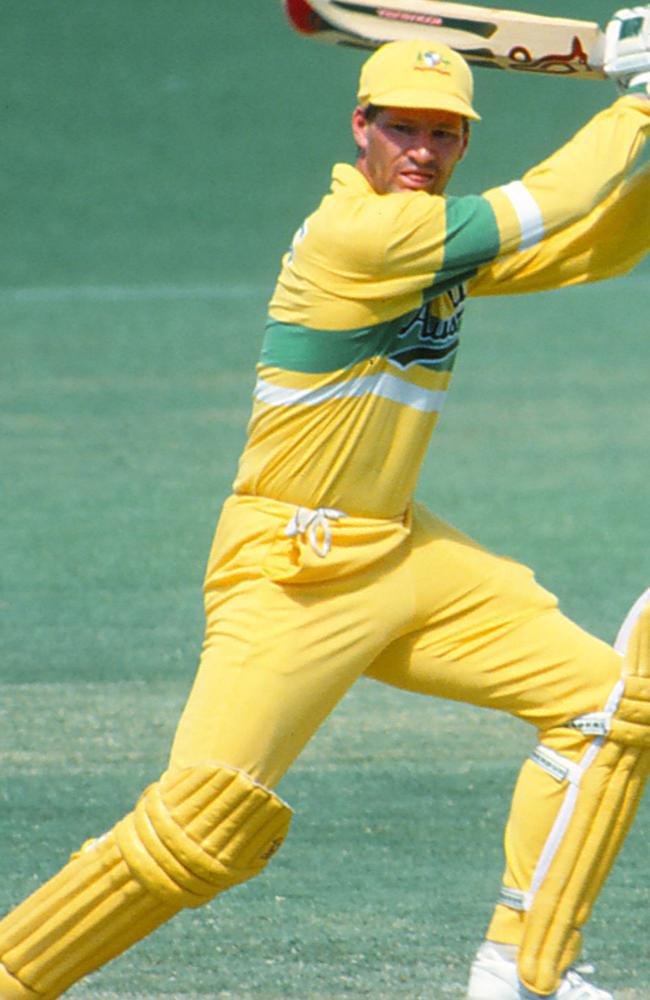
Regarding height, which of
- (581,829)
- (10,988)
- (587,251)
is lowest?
(10,988)

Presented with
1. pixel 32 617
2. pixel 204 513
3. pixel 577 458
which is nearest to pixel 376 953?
pixel 32 617

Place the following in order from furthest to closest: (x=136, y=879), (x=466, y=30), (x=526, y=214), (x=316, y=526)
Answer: (x=466, y=30) → (x=316, y=526) → (x=526, y=214) → (x=136, y=879)

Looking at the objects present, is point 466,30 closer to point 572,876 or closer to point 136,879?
point 572,876

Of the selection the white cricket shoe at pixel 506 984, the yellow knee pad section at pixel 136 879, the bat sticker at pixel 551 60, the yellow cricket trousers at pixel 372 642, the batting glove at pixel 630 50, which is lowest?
the white cricket shoe at pixel 506 984

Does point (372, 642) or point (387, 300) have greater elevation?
point (387, 300)

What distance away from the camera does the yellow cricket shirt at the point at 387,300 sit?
367cm

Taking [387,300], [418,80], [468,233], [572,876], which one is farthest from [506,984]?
[418,80]

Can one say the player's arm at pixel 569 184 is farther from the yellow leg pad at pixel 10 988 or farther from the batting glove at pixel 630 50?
the yellow leg pad at pixel 10 988

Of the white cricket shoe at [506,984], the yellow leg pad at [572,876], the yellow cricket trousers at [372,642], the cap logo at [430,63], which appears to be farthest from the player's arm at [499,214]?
the white cricket shoe at [506,984]

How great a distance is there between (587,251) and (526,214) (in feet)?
0.90

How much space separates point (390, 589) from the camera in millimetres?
3824

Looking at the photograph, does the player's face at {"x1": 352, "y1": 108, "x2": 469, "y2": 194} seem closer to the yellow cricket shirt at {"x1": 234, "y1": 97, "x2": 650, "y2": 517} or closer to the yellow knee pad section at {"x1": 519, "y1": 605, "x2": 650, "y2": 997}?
the yellow cricket shirt at {"x1": 234, "y1": 97, "x2": 650, "y2": 517}

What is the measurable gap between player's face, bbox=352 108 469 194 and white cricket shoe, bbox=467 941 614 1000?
4.83 ft

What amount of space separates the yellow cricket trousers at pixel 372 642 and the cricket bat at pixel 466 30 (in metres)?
0.98
